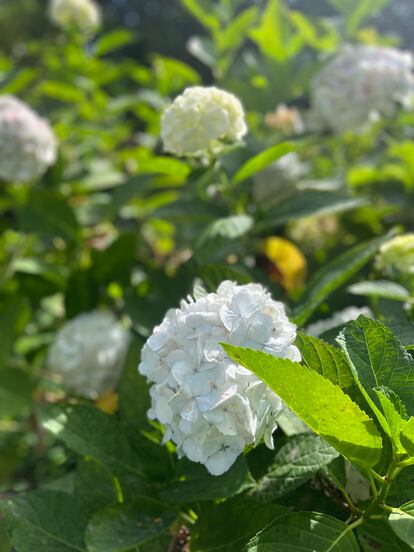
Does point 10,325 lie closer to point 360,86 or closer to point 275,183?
point 275,183

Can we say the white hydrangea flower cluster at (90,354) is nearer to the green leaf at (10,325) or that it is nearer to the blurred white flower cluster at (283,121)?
the green leaf at (10,325)

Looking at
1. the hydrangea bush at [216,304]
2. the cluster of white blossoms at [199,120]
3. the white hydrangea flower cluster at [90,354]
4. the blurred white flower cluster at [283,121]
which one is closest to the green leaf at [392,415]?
the hydrangea bush at [216,304]

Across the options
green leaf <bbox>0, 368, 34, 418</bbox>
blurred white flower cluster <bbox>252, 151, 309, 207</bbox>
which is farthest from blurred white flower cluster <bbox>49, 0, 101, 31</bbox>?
green leaf <bbox>0, 368, 34, 418</bbox>

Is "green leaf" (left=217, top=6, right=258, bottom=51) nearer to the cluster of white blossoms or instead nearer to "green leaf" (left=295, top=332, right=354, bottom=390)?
the cluster of white blossoms

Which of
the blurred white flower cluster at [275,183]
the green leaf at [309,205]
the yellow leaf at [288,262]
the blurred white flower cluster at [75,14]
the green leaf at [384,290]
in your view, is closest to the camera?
the green leaf at [384,290]

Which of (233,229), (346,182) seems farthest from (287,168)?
(233,229)

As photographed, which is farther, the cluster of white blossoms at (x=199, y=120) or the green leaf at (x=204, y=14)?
the green leaf at (x=204, y=14)
